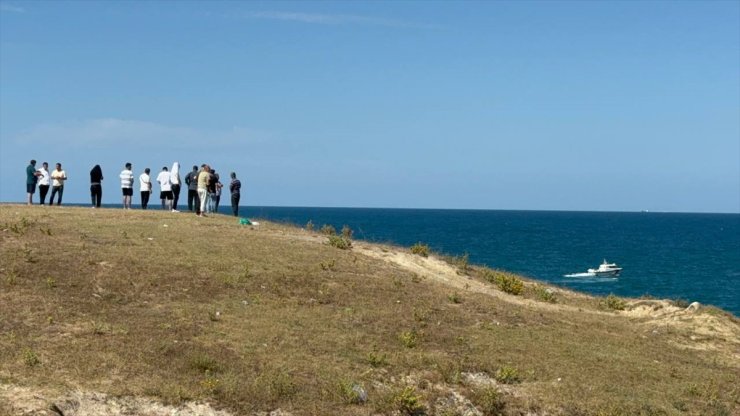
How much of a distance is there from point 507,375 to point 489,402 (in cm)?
146

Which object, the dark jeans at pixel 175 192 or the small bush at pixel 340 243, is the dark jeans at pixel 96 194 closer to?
the dark jeans at pixel 175 192

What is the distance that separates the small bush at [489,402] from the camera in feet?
60.1

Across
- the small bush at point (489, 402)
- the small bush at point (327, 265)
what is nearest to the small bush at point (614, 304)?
the small bush at point (327, 265)

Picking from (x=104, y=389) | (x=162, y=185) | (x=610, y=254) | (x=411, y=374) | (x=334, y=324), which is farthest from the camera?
(x=610, y=254)

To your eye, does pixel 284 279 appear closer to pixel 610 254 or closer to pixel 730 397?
pixel 730 397

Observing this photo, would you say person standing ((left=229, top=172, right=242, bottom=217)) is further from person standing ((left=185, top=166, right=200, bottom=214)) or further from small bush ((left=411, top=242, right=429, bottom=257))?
small bush ((left=411, top=242, right=429, bottom=257))

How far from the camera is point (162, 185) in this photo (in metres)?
38.8

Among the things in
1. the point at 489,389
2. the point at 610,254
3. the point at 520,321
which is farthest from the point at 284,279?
the point at 610,254

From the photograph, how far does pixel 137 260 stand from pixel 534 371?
12.0 m

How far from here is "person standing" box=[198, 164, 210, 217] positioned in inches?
1444

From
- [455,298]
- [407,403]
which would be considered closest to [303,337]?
[407,403]

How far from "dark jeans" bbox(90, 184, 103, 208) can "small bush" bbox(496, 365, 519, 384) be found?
2378 cm

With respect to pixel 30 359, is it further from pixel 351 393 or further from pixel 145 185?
pixel 145 185

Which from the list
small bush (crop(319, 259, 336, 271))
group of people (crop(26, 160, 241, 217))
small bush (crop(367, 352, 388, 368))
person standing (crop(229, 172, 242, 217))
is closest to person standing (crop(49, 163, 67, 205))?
group of people (crop(26, 160, 241, 217))
